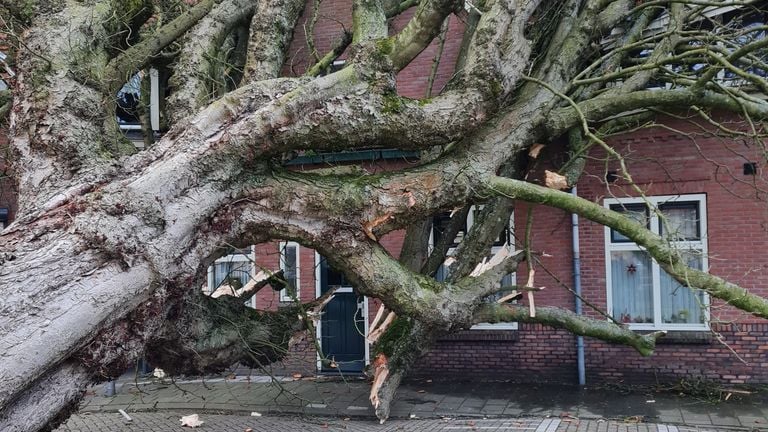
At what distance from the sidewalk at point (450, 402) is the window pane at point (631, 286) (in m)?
1.34

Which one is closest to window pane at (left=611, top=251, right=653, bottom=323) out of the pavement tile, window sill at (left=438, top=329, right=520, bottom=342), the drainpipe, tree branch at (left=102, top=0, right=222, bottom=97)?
the drainpipe

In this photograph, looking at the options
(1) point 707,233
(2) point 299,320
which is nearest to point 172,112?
(2) point 299,320

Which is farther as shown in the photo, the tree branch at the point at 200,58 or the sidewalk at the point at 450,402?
the sidewalk at the point at 450,402

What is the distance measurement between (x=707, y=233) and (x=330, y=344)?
654 centimetres

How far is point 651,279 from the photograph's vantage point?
937 cm

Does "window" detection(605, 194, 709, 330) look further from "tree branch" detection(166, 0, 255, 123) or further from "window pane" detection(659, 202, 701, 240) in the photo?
"tree branch" detection(166, 0, 255, 123)

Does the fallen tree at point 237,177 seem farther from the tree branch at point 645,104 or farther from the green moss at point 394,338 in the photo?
the green moss at point 394,338

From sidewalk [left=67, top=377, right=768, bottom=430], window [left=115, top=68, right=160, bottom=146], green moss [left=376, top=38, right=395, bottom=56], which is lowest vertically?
sidewalk [left=67, top=377, right=768, bottom=430]

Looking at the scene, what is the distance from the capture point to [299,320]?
674cm

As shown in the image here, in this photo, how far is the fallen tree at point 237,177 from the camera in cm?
402

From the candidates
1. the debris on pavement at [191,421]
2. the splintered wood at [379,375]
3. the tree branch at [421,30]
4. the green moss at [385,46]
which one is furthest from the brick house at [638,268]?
the green moss at [385,46]

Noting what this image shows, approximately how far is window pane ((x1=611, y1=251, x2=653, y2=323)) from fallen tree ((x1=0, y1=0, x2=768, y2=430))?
331 centimetres

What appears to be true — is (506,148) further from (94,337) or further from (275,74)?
(94,337)

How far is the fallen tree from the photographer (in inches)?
158
